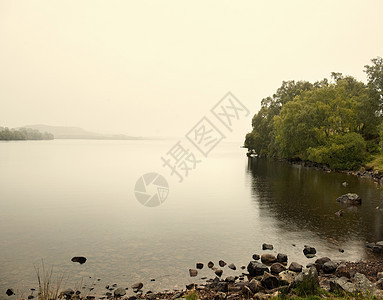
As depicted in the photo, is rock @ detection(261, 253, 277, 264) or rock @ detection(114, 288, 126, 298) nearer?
rock @ detection(114, 288, 126, 298)

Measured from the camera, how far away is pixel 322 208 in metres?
35.1

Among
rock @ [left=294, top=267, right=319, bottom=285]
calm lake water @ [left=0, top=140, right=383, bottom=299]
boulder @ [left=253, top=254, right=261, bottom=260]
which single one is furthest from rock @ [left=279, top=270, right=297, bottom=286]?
boulder @ [left=253, top=254, right=261, bottom=260]

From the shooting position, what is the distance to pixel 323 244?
75.5ft

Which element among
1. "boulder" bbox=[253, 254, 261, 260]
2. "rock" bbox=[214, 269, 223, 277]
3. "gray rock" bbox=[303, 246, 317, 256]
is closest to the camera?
"rock" bbox=[214, 269, 223, 277]

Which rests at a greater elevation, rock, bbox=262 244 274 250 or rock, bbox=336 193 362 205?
rock, bbox=336 193 362 205

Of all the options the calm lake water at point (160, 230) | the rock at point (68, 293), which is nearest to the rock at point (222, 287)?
the calm lake water at point (160, 230)

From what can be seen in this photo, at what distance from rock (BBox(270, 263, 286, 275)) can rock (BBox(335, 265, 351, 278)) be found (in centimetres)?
295

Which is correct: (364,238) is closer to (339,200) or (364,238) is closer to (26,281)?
(339,200)

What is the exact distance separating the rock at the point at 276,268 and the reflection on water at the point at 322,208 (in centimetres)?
869

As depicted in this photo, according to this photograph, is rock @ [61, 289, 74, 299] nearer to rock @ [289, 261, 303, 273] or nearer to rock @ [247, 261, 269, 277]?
rock @ [247, 261, 269, 277]

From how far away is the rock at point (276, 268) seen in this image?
58.1 feet

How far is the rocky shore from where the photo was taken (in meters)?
13.7

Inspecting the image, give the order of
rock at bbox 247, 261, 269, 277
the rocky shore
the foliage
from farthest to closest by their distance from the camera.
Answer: the foliage
rock at bbox 247, 261, 269, 277
the rocky shore

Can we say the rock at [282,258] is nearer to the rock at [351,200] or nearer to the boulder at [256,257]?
the boulder at [256,257]
